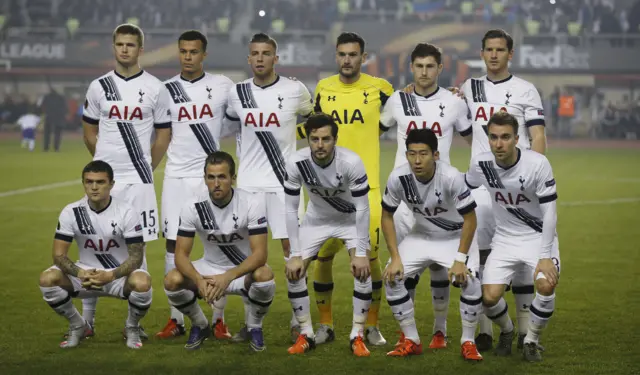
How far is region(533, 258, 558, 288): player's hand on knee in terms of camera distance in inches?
266

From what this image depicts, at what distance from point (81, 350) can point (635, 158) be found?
999 inches

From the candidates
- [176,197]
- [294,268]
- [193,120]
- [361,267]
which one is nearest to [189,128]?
[193,120]

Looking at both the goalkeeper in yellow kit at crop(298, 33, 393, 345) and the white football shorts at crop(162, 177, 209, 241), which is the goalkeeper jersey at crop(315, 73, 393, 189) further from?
the white football shorts at crop(162, 177, 209, 241)

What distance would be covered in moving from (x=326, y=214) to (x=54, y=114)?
2532 cm

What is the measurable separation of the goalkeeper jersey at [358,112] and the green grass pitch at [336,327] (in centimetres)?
145

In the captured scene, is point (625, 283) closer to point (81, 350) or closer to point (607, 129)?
point (81, 350)

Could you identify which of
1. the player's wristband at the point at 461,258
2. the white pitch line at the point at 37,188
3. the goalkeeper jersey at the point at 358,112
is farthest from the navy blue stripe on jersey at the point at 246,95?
the white pitch line at the point at 37,188

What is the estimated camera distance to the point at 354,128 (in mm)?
7777

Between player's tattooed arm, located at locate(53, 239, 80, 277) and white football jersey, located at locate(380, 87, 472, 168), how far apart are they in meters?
2.54

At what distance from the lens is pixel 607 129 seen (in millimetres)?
40656

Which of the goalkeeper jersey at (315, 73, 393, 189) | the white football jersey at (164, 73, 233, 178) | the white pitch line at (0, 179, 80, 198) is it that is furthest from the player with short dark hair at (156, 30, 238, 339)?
the white pitch line at (0, 179, 80, 198)

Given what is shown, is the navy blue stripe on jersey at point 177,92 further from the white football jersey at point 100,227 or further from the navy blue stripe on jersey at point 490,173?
the navy blue stripe on jersey at point 490,173

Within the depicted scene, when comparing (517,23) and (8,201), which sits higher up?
(517,23)

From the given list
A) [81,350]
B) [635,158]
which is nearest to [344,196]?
[81,350]
